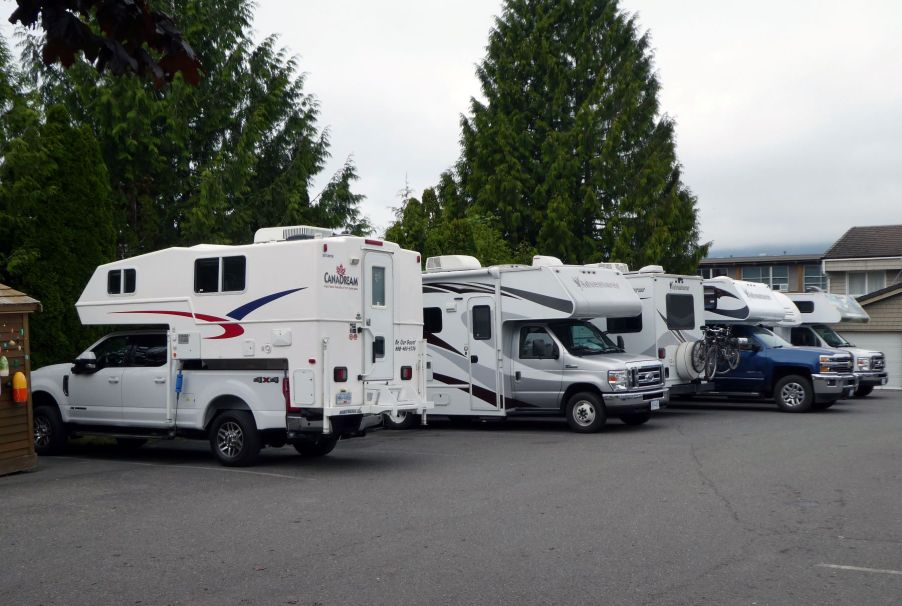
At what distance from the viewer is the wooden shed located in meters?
12.6

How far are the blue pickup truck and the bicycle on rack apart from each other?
1.00 feet

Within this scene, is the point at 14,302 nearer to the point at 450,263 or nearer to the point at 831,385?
the point at 450,263

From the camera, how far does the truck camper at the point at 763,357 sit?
21.2 m

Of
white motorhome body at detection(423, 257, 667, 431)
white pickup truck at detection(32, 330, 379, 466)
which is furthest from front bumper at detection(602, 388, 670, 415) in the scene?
white pickup truck at detection(32, 330, 379, 466)

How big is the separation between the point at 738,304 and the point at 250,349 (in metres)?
13.3

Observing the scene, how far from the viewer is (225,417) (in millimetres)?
13258

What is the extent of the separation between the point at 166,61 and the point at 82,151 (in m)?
13.7

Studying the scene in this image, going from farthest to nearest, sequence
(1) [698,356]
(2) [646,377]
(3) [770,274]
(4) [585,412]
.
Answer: (3) [770,274], (1) [698,356], (2) [646,377], (4) [585,412]

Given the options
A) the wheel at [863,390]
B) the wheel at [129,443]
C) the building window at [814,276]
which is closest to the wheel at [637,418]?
the wheel at [129,443]

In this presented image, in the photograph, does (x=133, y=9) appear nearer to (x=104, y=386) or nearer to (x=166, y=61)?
(x=166, y=61)

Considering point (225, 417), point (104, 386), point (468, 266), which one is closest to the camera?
point (225, 417)

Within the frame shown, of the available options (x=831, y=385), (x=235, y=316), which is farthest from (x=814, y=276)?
(x=235, y=316)

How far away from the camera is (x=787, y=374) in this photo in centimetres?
2166

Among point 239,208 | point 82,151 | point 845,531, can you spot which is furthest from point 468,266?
point 845,531
